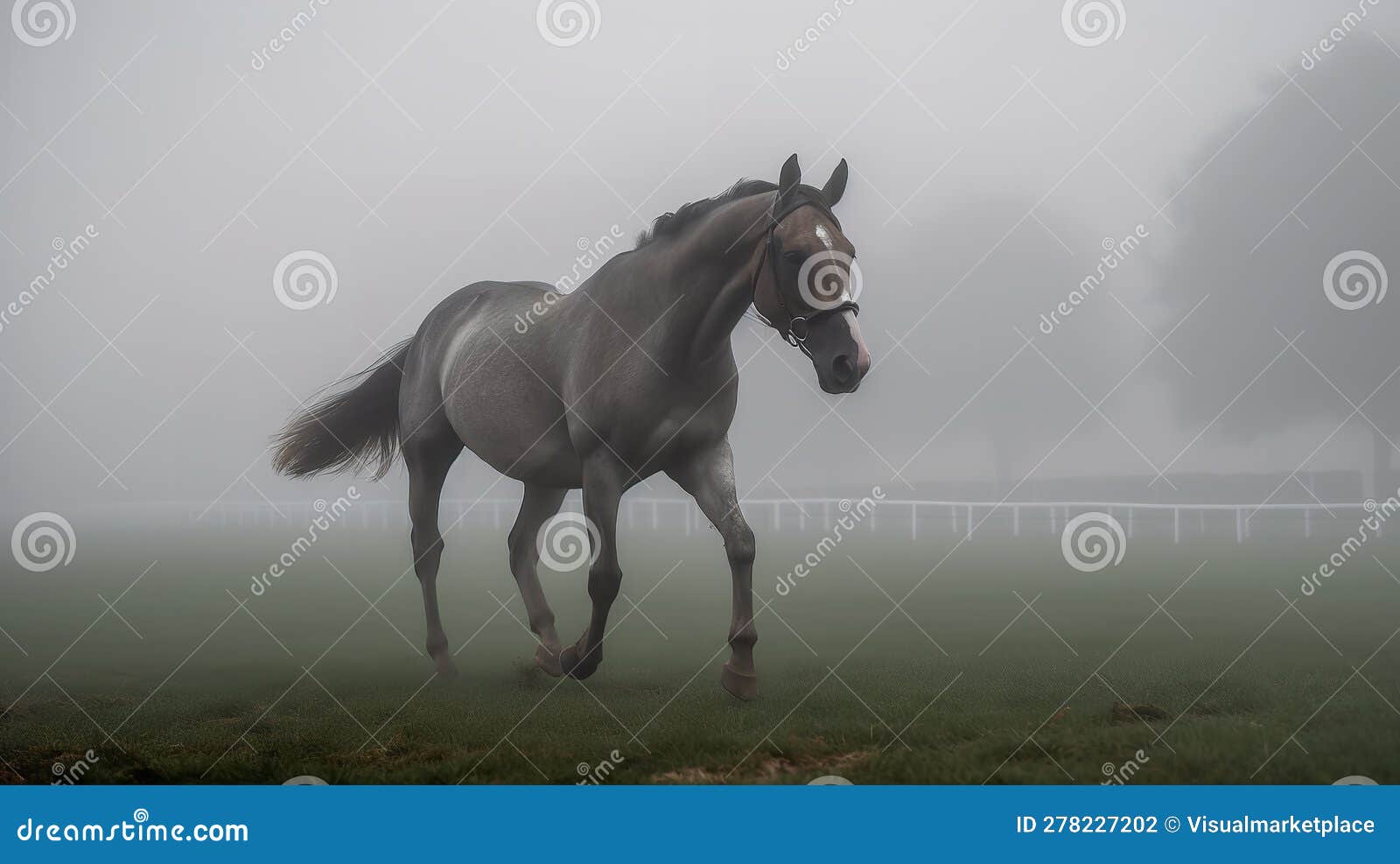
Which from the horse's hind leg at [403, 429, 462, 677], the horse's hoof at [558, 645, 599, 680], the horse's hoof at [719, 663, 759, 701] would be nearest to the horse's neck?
the horse's hoof at [719, 663, 759, 701]

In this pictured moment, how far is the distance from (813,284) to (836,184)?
0.81 meters

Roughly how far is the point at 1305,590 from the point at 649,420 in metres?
6.36

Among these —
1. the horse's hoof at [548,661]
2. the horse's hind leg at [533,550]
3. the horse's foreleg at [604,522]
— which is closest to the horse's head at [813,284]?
the horse's foreleg at [604,522]

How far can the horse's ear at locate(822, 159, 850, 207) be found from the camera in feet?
18.2

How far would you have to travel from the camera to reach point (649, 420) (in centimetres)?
577

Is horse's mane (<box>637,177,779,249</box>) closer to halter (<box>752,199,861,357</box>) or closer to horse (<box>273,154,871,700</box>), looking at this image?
horse (<box>273,154,871,700</box>)

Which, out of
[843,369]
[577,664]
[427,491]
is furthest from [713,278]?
[427,491]

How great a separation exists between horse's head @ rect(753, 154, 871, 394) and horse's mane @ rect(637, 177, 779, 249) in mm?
363

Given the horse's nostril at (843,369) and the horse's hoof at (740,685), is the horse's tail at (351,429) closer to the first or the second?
the horse's hoof at (740,685)

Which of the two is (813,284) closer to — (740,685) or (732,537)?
(732,537)

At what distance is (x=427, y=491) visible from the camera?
309 inches

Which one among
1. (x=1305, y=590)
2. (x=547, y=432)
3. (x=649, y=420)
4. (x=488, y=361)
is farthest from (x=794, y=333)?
(x=1305, y=590)

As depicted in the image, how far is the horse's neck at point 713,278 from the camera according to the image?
18.2 feet

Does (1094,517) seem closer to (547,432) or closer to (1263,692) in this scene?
(1263,692)
